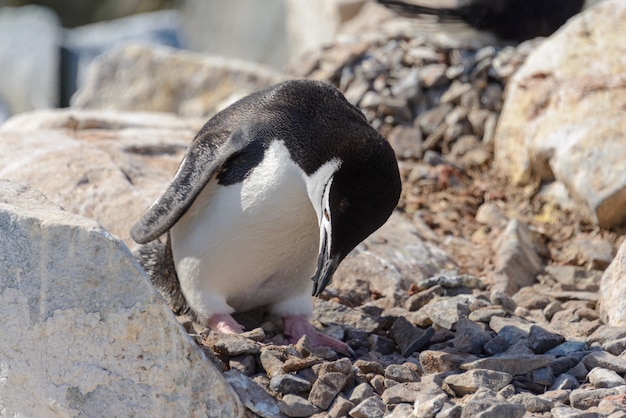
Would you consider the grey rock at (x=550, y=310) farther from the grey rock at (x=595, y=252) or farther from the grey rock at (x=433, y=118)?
the grey rock at (x=433, y=118)

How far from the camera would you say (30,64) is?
12547mm

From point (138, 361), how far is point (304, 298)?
3.18 ft

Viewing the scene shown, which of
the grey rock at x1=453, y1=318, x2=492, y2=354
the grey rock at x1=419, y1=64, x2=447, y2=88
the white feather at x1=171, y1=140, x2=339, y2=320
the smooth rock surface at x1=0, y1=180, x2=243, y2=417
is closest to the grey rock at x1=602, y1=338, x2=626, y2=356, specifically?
the grey rock at x1=453, y1=318, x2=492, y2=354

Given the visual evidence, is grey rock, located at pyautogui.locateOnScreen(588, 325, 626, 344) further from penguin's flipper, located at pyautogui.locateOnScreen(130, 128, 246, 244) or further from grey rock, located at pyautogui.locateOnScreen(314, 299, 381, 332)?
penguin's flipper, located at pyautogui.locateOnScreen(130, 128, 246, 244)

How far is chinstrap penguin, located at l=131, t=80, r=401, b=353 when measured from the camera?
2.96m

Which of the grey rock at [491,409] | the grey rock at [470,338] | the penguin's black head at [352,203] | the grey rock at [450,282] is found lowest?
the grey rock at [450,282]

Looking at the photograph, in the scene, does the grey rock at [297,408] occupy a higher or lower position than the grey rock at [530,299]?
higher

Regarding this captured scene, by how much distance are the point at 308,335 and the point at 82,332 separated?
937mm

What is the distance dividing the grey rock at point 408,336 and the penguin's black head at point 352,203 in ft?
1.33

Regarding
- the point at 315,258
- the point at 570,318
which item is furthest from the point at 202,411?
the point at 570,318

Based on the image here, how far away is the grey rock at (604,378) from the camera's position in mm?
2668

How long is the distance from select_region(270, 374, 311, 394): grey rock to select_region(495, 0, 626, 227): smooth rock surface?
216 centimetres

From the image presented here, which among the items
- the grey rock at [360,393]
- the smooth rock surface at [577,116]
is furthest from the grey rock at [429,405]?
the smooth rock surface at [577,116]

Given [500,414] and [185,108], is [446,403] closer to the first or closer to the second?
[500,414]
